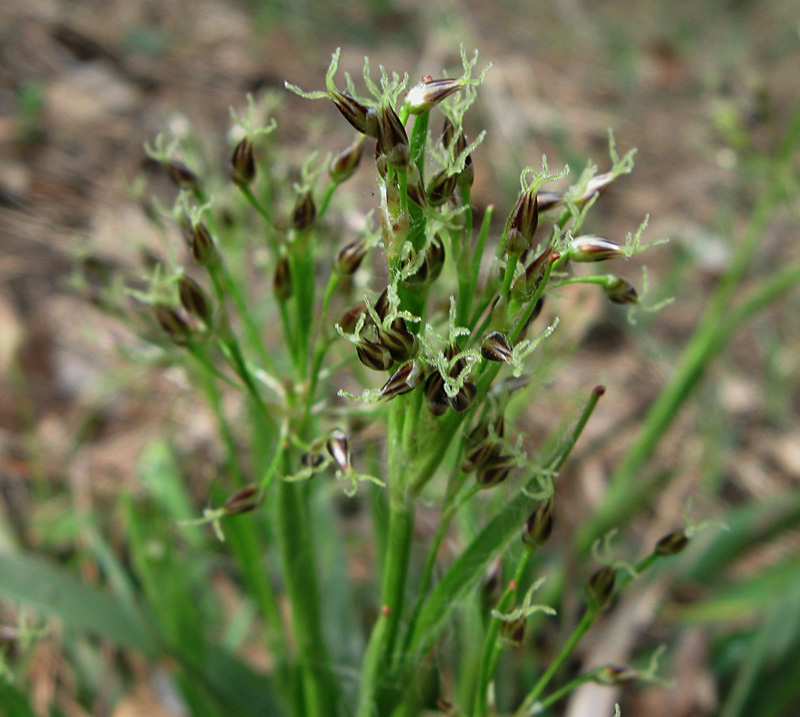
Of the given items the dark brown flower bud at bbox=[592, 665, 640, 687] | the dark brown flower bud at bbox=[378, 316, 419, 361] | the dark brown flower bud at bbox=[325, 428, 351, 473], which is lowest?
the dark brown flower bud at bbox=[592, 665, 640, 687]

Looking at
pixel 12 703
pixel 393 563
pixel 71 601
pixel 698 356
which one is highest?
pixel 698 356

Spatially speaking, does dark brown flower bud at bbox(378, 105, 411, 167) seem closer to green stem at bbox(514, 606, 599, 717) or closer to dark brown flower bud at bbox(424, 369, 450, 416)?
dark brown flower bud at bbox(424, 369, 450, 416)

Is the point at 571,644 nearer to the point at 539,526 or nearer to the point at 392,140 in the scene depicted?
the point at 539,526

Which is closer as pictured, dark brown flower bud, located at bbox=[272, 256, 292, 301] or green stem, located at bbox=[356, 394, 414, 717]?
green stem, located at bbox=[356, 394, 414, 717]

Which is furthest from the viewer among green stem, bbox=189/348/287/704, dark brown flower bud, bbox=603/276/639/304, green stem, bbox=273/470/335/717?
green stem, bbox=189/348/287/704

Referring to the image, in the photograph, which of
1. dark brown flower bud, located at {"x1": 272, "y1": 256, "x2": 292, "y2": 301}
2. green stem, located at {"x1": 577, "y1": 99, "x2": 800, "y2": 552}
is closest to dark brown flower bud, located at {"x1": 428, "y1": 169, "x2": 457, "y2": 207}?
dark brown flower bud, located at {"x1": 272, "y1": 256, "x2": 292, "y2": 301}

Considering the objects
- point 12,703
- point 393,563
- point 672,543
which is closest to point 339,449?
point 393,563
